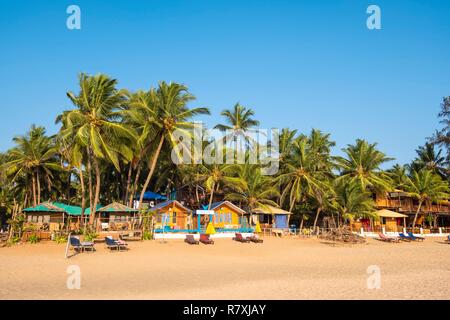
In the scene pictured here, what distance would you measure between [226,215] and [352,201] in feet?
42.9

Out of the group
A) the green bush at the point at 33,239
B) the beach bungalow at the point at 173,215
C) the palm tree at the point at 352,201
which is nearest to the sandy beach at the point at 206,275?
the green bush at the point at 33,239

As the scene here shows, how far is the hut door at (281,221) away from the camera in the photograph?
38.2m

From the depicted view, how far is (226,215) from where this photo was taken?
3466cm

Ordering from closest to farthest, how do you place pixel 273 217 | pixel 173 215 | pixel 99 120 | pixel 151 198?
pixel 99 120 < pixel 173 215 < pixel 273 217 < pixel 151 198

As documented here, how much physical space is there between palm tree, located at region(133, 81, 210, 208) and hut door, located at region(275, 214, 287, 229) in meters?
14.8

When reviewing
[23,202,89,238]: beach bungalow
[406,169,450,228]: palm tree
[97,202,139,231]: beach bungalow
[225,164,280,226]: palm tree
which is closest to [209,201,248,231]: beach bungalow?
[225,164,280,226]: palm tree

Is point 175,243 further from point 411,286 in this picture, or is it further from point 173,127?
point 411,286

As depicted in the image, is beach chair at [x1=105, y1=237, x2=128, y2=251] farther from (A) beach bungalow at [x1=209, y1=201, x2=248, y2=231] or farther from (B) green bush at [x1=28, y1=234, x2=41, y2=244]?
(A) beach bungalow at [x1=209, y1=201, x2=248, y2=231]

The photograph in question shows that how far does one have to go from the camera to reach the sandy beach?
393 inches

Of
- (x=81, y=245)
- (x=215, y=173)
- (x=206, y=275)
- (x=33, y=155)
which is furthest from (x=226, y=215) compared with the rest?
(x=206, y=275)

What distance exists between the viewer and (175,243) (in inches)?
951

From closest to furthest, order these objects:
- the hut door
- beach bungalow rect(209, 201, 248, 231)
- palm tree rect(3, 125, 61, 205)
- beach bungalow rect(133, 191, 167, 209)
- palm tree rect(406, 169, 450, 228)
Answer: palm tree rect(3, 125, 61, 205), beach bungalow rect(209, 201, 248, 231), the hut door, beach bungalow rect(133, 191, 167, 209), palm tree rect(406, 169, 450, 228)

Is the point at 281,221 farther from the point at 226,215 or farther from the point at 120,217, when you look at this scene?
the point at 120,217
